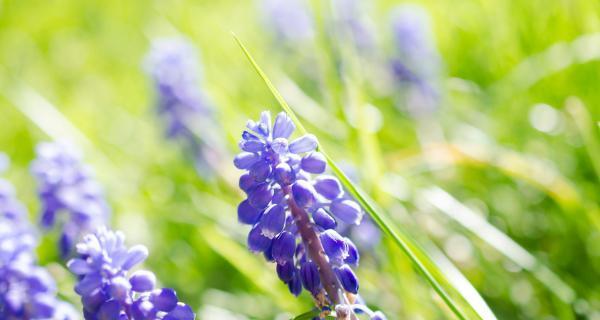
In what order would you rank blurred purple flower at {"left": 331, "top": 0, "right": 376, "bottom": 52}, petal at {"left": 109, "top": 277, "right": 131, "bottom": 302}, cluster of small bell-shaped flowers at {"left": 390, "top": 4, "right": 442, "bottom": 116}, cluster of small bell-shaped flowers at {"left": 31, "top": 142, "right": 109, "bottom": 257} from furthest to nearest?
blurred purple flower at {"left": 331, "top": 0, "right": 376, "bottom": 52}
cluster of small bell-shaped flowers at {"left": 390, "top": 4, "right": 442, "bottom": 116}
cluster of small bell-shaped flowers at {"left": 31, "top": 142, "right": 109, "bottom": 257}
petal at {"left": 109, "top": 277, "right": 131, "bottom": 302}

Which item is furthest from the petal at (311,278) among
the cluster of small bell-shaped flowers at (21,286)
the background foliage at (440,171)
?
the cluster of small bell-shaped flowers at (21,286)

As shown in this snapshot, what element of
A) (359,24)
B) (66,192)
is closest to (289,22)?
(359,24)

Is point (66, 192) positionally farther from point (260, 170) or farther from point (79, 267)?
point (260, 170)

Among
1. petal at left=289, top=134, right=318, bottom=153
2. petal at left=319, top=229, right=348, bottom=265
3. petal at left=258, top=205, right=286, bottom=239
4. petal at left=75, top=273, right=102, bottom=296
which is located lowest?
petal at left=319, top=229, right=348, bottom=265

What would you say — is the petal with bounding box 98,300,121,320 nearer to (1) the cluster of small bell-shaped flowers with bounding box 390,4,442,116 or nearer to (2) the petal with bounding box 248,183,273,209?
(2) the petal with bounding box 248,183,273,209

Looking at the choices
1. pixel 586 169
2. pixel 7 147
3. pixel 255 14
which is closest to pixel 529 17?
pixel 586 169

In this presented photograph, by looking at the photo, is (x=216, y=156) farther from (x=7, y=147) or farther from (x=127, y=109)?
(x=7, y=147)

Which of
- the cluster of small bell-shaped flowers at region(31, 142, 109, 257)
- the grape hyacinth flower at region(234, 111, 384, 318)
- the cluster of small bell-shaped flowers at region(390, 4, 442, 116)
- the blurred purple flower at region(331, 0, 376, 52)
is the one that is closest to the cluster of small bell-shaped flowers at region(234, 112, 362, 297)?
the grape hyacinth flower at region(234, 111, 384, 318)

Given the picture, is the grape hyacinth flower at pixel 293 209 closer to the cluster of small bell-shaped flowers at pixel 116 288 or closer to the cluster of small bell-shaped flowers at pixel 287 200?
the cluster of small bell-shaped flowers at pixel 287 200
